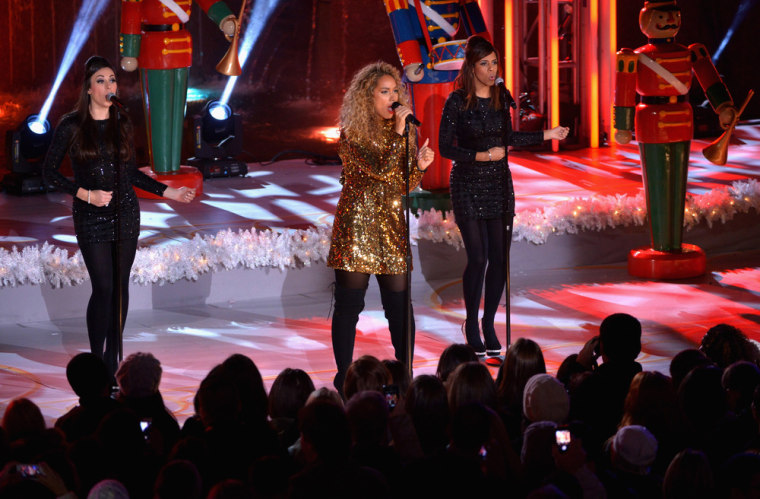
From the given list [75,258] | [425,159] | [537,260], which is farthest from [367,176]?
[537,260]

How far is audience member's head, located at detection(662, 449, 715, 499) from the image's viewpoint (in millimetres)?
2426

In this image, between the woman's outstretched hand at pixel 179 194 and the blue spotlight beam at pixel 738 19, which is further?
the blue spotlight beam at pixel 738 19

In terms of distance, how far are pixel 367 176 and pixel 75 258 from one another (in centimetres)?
213

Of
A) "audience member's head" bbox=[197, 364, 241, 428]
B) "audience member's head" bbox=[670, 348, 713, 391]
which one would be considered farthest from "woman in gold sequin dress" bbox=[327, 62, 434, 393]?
"audience member's head" bbox=[197, 364, 241, 428]

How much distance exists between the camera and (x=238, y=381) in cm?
323

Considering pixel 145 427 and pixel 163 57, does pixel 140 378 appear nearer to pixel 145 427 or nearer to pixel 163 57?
pixel 145 427

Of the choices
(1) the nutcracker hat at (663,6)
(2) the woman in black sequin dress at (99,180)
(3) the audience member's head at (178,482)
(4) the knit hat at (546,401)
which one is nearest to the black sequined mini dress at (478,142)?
(2) the woman in black sequin dress at (99,180)

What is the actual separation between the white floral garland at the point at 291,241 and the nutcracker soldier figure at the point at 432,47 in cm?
56

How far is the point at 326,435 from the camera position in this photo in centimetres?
253

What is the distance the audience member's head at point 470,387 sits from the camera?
10.2ft

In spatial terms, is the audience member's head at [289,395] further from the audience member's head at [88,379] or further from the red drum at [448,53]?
the red drum at [448,53]

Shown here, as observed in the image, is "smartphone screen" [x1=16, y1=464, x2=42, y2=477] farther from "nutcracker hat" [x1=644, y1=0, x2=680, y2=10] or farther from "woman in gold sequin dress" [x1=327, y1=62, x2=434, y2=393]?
"nutcracker hat" [x1=644, y1=0, x2=680, y2=10]

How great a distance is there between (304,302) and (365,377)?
273 centimetres

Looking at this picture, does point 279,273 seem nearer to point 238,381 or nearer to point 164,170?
point 164,170
